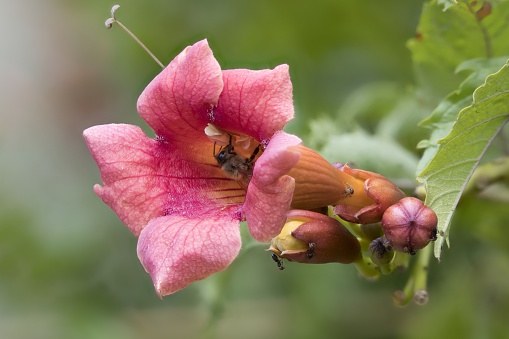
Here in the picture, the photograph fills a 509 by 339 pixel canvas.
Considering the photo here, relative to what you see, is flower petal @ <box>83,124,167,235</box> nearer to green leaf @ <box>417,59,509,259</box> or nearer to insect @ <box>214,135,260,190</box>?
insect @ <box>214,135,260,190</box>

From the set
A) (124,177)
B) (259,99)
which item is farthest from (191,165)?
(259,99)

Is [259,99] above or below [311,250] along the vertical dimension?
above

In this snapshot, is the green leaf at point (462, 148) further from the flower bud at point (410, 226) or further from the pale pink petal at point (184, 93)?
the pale pink petal at point (184, 93)

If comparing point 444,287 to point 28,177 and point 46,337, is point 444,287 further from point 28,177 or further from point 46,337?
point 28,177

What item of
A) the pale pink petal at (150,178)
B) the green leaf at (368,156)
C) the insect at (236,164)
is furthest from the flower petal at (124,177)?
the green leaf at (368,156)

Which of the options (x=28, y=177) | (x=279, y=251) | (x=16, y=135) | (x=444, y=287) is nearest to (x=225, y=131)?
(x=279, y=251)

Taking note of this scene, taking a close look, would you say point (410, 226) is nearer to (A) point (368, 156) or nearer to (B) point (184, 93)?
(B) point (184, 93)

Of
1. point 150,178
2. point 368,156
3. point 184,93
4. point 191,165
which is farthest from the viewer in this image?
point 368,156

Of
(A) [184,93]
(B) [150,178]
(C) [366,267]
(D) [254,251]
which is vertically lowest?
(D) [254,251]

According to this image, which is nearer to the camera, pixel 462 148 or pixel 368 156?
pixel 462 148
